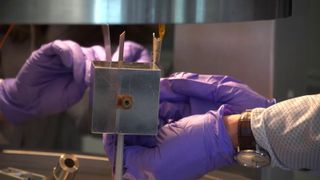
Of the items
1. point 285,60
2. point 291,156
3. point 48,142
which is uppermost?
point 285,60

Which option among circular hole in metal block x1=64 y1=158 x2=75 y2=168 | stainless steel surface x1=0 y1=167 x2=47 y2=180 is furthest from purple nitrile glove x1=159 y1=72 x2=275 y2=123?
stainless steel surface x1=0 y1=167 x2=47 y2=180

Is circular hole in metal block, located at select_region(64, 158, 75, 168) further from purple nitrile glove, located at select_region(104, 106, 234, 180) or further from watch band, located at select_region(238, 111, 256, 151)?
watch band, located at select_region(238, 111, 256, 151)

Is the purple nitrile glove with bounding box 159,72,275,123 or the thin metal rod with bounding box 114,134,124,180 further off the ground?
the purple nitrile glove with bounding box 159,72,275,123

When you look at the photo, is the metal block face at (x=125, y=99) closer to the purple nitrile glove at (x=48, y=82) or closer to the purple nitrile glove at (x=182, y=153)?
the purple nitrile glove at (x=182, y=153)

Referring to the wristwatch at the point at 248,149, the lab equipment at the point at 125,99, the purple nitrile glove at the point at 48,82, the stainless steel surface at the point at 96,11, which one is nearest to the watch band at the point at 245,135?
the wristwatch at the point at 248,149

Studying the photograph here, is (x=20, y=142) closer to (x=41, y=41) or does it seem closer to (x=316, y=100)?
(x=41, y=41)

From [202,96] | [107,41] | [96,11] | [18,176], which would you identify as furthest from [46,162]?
[96,11]

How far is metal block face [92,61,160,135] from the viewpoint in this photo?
531mm

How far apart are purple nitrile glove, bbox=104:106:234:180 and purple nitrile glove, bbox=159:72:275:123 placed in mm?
61


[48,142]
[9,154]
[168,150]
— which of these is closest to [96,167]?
[9,154]

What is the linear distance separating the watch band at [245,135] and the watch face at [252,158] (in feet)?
0.04

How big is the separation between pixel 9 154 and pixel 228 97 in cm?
53

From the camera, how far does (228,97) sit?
716mm

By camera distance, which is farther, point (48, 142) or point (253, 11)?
point (48, 142)
